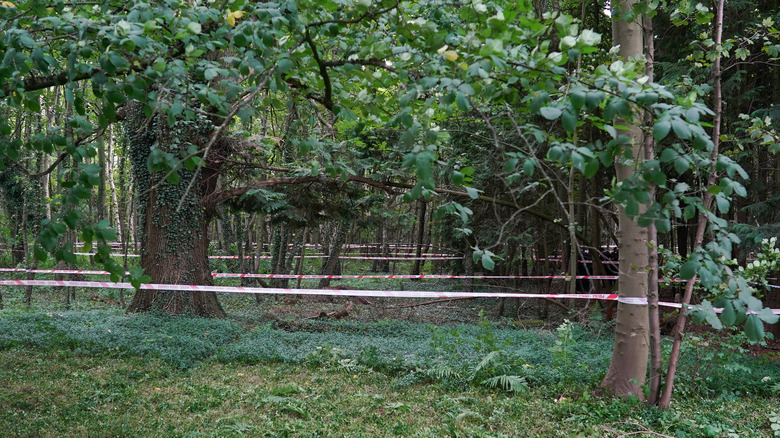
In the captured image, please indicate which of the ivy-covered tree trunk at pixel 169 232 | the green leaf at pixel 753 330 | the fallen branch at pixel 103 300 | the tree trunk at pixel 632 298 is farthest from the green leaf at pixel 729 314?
the fallen branch at pixel 103 300

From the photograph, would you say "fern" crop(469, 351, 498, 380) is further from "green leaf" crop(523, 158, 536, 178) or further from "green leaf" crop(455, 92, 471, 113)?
"green leaf" crop(455, 92, 471, 113)

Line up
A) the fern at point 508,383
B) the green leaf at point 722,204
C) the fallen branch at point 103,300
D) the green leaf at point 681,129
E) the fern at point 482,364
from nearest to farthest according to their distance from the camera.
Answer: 1. the green leaf at point 681,129
2. the green leaf at point 722,204
3. the fern at point 508,383
4. the fern at point 482,364
5. the fallen branch at point 103,300

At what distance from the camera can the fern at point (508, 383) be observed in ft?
18.6

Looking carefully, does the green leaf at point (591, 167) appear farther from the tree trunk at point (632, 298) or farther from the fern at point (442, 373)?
the fern at point (442, 373)

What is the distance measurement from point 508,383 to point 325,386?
2.10 metres

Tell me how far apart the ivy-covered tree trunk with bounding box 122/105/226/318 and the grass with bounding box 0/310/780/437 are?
0.93 meters

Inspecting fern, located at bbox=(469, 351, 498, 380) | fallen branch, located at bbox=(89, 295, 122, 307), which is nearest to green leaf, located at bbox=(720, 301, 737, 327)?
fern, located at bbox=(469, 351, 498, 380)

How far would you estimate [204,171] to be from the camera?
32.7ft

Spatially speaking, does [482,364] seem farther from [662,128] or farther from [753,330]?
[662,128]

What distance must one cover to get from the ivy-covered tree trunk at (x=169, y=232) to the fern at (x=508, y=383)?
599 centimetres

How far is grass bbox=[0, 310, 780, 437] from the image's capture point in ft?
15.5

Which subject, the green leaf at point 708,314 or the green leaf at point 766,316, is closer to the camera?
the green leaf at point 766,316

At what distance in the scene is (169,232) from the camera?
952 cm

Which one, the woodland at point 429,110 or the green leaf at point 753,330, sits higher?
the woodland at point 429,110
